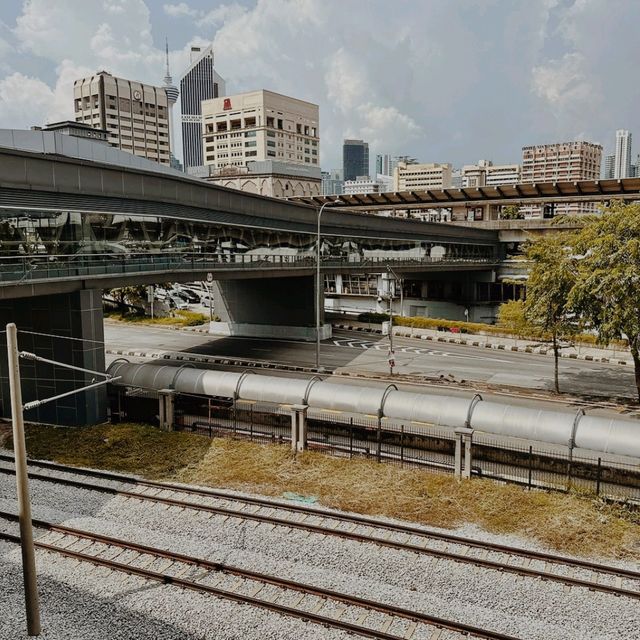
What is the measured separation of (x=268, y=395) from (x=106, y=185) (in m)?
13.2

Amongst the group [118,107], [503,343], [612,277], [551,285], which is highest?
[118,107]

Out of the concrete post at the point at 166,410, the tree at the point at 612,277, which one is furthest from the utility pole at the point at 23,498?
the tree at the point at 612,277

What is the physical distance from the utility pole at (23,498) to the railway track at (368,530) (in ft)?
21.4

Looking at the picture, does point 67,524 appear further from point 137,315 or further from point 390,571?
point 137,315

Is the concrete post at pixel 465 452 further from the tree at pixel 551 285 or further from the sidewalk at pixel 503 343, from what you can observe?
the sidewalk at pixel 503 343

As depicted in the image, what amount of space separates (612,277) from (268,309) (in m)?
32.3

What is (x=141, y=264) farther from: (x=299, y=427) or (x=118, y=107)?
(x=118, y=107)

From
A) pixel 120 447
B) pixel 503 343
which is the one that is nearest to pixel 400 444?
pixel 120 447

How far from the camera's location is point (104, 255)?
95.3 ft

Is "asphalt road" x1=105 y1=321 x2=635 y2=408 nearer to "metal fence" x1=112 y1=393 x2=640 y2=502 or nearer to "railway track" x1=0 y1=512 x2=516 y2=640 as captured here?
"metal fence" x1=112 y1=393 x2=640 y2=502

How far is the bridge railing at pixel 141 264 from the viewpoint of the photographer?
24188 millimetres

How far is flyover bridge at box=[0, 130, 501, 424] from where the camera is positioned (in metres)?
24.9

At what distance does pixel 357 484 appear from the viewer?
20.6m

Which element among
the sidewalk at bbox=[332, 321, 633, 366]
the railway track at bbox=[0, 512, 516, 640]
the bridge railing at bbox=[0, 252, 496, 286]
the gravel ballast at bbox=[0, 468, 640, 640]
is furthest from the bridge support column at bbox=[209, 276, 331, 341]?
the railway track at bbox=[0, 512, 516, 640]
